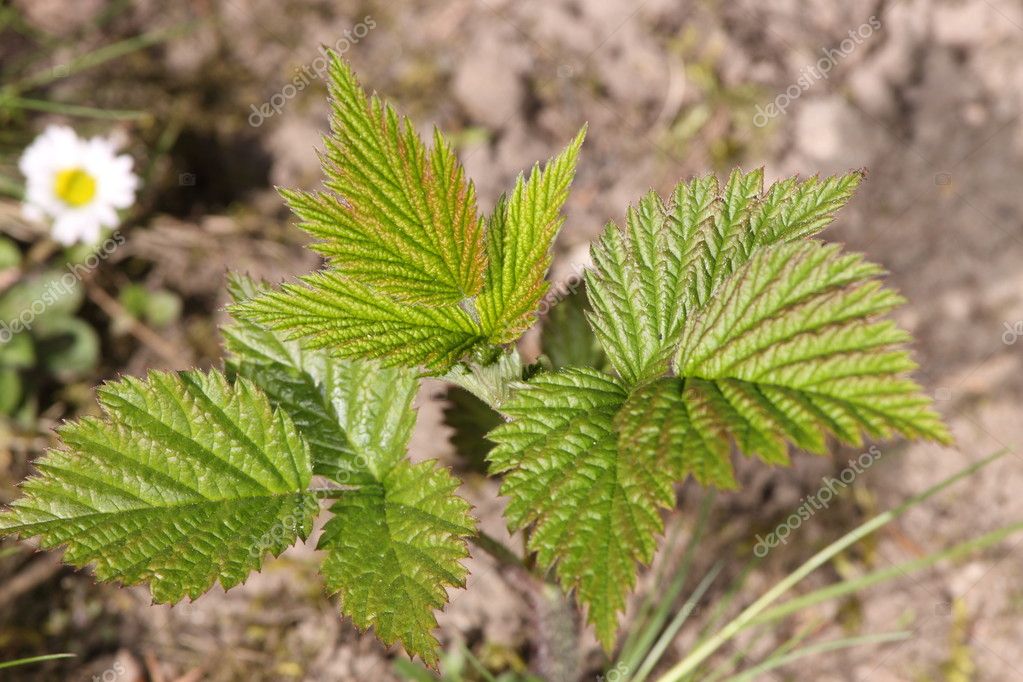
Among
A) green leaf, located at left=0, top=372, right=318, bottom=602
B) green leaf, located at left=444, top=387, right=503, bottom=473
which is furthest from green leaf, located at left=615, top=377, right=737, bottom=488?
green leaf, located at left=444, top=387, right=503, bottom=473

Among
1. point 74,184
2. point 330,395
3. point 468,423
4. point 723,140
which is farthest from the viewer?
point 723,140

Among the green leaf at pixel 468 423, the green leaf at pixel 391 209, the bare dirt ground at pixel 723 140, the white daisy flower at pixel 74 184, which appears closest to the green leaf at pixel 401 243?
the green leaf at pixel 391 209

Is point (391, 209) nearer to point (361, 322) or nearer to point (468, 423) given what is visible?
point (361, 322)

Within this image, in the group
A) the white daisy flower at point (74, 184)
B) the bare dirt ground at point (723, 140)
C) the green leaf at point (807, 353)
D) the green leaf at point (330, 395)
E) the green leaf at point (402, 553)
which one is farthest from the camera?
the white daisy flower at point (74, 184)

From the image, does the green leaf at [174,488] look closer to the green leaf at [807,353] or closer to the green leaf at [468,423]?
the green leaf at [468,423]

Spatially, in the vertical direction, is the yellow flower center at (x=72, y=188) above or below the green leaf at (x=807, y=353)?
above

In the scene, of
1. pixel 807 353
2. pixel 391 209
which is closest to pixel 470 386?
pixel 391 209

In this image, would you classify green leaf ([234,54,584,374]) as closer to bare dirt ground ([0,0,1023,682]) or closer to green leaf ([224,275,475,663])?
green leaf ([224,275,475,663])
